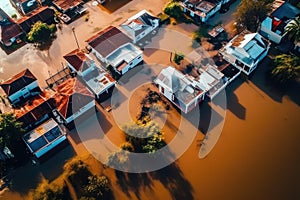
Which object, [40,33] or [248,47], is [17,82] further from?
[248,47]

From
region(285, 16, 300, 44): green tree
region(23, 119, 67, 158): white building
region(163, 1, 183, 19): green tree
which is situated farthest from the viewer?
region(163, 1, 183, 19): green tree

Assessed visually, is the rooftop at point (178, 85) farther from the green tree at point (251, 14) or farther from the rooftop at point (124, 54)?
the green tree at point (251, 14)

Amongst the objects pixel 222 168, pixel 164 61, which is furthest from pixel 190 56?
pixel 222 168

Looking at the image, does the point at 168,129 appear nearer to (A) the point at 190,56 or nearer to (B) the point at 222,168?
(B) the point at 222,168

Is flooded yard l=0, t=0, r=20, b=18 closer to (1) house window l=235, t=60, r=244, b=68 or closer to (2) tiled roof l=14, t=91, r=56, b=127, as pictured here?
(2) tiled roof l=14, t=91, r=56, b=127

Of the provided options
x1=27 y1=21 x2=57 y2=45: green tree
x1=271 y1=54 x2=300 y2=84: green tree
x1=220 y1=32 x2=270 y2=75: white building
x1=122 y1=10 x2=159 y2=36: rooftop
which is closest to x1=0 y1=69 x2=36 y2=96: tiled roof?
x1=27 y1=21 x2=57 y2=45: green tree

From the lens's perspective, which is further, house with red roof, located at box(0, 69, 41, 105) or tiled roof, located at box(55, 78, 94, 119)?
house with red roof, located at box(0, 69, 41, 105)

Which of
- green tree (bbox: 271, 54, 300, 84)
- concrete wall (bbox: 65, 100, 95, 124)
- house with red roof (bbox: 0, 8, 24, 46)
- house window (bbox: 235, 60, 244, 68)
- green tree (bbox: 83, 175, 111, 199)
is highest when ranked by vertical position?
house with red roof (bbox: 0, 8, 24, 46)

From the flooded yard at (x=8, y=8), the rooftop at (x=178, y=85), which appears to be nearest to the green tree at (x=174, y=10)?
the rooftop at (x=178, y=85)
